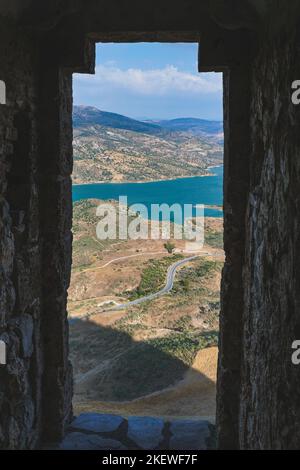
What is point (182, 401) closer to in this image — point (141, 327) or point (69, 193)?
point (69, 193)

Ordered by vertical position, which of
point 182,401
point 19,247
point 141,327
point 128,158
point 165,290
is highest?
point 128,158

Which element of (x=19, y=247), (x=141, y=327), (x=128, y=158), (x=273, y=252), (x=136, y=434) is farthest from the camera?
(x=128, y=158)

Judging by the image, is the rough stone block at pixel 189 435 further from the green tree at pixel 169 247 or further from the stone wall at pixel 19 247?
the green tree at pixel 169 247

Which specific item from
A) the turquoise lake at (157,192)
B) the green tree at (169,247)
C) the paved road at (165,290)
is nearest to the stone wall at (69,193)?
the paved road at (165,290)

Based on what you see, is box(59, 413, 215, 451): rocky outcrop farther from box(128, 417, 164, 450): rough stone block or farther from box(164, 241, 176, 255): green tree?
box(164, 241, 176, 255): green tree

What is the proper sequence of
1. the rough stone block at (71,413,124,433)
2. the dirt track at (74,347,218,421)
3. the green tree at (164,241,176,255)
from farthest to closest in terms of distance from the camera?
the green tree at (164,241,176,255), the dirt track at (74,347,218,421), the rough stone block at (71,413,124,433)

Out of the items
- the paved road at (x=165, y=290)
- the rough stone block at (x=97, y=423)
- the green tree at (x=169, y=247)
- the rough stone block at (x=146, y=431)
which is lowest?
the paved road at (x=165, y=290)

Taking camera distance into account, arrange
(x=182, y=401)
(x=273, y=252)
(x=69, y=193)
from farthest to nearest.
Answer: (x=182, y=401) → (x=69, y=193) → (x=273, y=252)

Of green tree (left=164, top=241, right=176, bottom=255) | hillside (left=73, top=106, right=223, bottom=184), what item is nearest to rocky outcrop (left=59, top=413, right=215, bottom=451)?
green tree (left=164, top=241, right=176, bottom=255)

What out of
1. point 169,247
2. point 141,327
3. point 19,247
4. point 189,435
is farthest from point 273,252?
point 169,247
